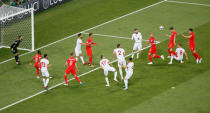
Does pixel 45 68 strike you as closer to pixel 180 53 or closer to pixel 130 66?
pixel 130 66

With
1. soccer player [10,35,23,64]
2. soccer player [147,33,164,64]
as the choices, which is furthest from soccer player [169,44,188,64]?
soccer player [10,35,23,64]

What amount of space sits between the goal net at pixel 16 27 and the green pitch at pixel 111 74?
31.2 inches

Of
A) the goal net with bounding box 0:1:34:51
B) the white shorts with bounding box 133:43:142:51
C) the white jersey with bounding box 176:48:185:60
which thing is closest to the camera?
the white jersey with bounding box 176:48:185:60

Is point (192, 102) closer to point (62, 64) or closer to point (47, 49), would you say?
point (62, 64)

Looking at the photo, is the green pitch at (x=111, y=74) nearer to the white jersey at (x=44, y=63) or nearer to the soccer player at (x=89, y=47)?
the soccer player at (x=89, y=47)

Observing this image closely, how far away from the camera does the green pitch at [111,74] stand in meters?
23.2

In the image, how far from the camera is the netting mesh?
105 feet

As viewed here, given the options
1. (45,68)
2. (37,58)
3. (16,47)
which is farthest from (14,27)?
(45,68)

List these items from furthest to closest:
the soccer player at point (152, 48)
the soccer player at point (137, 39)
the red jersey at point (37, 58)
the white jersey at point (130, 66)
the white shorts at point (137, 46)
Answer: the white shorts at point (137, 46), the soccer player at point (137, 39), the soccer player at point (152, 48), the red jersey at point (37, 58), the white jersey at point (130, 66)

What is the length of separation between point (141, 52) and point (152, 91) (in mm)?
5954

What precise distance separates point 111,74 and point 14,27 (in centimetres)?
1020

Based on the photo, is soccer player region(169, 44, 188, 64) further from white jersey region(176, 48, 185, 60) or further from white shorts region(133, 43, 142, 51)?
white shorts region(133, 43, 142, 51)

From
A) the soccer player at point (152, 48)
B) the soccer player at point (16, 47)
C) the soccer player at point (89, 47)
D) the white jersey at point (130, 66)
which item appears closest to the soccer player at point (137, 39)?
the soccer player at point (152, 48)

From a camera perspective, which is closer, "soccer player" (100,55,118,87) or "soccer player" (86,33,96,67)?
"soccer player" (100,55,118,87)
